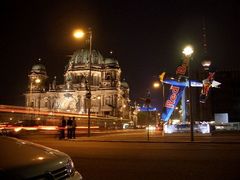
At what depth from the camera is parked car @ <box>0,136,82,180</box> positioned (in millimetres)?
3799

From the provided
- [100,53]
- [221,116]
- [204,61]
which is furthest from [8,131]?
[100,53]

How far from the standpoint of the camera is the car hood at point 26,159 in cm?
385

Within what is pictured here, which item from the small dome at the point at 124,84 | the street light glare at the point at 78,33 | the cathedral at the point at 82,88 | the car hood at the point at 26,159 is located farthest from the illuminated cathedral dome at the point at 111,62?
the car hood at the point at 26,159

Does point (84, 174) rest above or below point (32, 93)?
below

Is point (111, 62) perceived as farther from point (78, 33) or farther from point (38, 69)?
point (78, 33)

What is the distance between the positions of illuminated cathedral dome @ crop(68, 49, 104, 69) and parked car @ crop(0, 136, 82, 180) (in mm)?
136719

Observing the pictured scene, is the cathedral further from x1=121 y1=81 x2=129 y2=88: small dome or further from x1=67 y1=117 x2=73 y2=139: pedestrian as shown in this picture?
x1=67 y1=117 x2=73 y2=139: pedestrian

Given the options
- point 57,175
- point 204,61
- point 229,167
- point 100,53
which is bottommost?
point 229,167

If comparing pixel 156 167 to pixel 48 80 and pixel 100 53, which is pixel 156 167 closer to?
pixel 100 53

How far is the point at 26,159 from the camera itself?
168 inches

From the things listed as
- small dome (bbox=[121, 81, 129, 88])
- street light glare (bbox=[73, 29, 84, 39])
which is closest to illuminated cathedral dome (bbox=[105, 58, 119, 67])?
small dome (bbox=[121, 81, 129, 88])

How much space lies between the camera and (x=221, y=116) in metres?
66.7

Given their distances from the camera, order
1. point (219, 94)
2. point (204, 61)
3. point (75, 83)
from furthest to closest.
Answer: point (75, 83)
point (219, 94)
point (204, 61)

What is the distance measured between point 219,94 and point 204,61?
55105 mm
